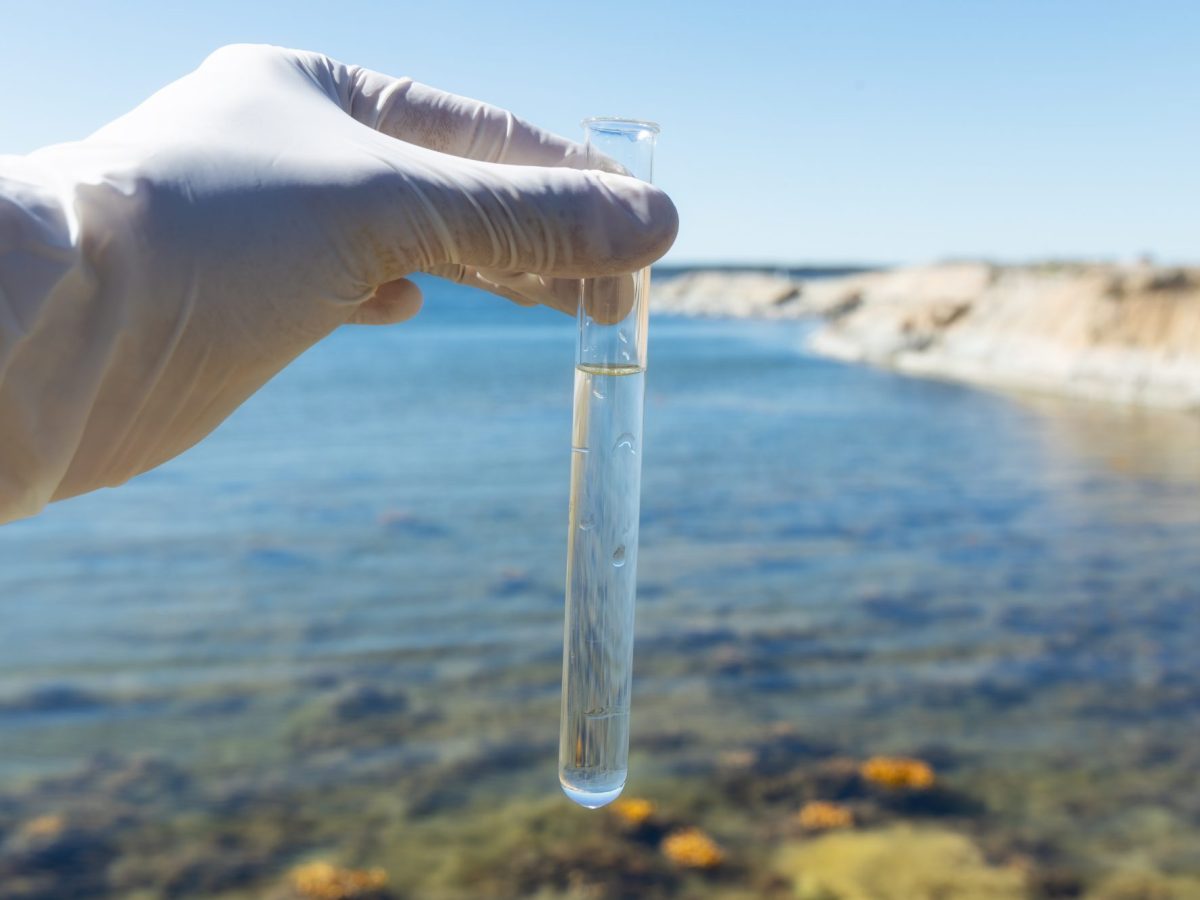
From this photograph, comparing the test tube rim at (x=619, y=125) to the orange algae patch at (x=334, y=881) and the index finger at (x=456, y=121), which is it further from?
the orange algae patch at (x=334, y=881)

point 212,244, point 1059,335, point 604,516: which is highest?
point 212,244

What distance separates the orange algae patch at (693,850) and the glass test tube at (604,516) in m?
3.98

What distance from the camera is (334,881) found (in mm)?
5359

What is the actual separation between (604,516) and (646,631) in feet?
24.0

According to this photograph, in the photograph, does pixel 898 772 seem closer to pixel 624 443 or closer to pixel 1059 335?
pixel 624 443

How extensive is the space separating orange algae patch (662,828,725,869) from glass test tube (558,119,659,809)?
3.98m

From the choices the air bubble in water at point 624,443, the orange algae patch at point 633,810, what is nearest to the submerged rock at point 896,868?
the orange algae patch at point 633,810

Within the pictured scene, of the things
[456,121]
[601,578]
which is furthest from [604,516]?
[456,121]

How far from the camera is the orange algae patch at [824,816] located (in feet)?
19.6

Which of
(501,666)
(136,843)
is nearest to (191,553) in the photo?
(501,666)

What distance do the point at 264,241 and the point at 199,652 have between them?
727 cm

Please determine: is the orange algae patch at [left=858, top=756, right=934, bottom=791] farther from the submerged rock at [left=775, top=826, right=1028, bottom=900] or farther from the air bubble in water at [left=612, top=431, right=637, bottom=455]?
the air bubble in water at [left=612, top=431, right=637, bottom=455]

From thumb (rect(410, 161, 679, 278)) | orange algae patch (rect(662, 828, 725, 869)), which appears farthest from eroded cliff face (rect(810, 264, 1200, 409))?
thumb (rect(410, 161, 679, 278))

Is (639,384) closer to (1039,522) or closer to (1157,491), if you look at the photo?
(1039,522)
